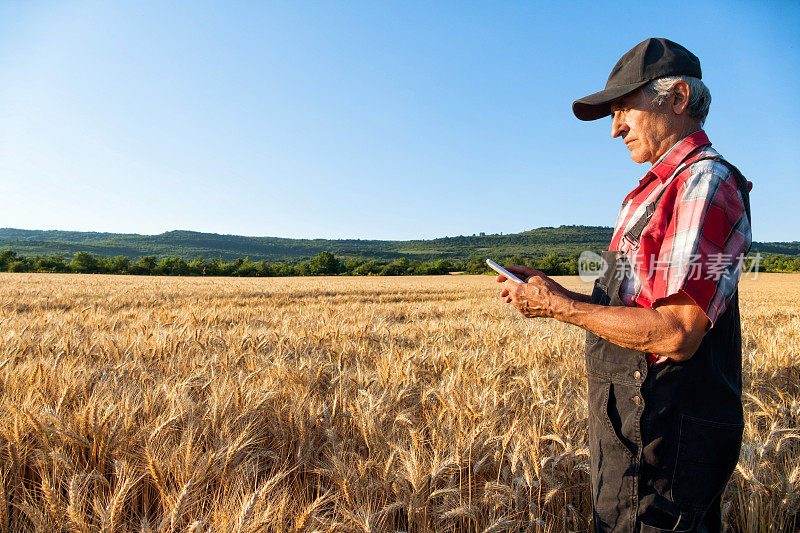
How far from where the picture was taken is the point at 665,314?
46.1 inches

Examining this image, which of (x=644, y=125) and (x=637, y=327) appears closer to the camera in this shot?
(x=637, y=327)

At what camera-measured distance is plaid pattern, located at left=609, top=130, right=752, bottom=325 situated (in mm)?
1119

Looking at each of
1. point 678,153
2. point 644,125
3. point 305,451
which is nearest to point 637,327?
point 678,153

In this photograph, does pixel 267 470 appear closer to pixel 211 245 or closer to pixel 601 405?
pixel 601 405

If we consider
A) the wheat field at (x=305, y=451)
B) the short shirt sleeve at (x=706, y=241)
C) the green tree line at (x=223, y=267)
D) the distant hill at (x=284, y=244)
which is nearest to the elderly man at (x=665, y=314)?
the short shirt sleeve at (x=706, y=241)

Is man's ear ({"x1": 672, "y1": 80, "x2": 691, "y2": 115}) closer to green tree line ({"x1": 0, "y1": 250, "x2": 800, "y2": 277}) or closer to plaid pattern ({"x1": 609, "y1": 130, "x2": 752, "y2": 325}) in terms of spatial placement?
plaid pattern ({"x1": 609, "y1": 130, "x2": 752, "y2": 325})

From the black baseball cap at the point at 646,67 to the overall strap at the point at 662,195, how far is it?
0.32 metres

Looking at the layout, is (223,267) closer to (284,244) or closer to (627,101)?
(627,101)

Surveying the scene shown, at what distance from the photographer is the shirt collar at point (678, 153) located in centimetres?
133

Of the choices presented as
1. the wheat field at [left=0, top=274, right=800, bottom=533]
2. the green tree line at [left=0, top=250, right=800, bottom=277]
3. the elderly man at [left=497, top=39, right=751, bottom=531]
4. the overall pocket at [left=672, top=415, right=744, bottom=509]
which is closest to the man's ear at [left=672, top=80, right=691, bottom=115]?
the elderly man at [left=497, top=39, right=751, bottom=531]

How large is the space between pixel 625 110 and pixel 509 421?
1757 mm

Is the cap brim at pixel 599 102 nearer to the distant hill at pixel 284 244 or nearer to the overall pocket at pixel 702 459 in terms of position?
the overall pocket at pixel 702 459

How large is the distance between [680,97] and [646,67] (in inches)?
6.0

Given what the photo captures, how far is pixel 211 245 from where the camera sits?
137 m
